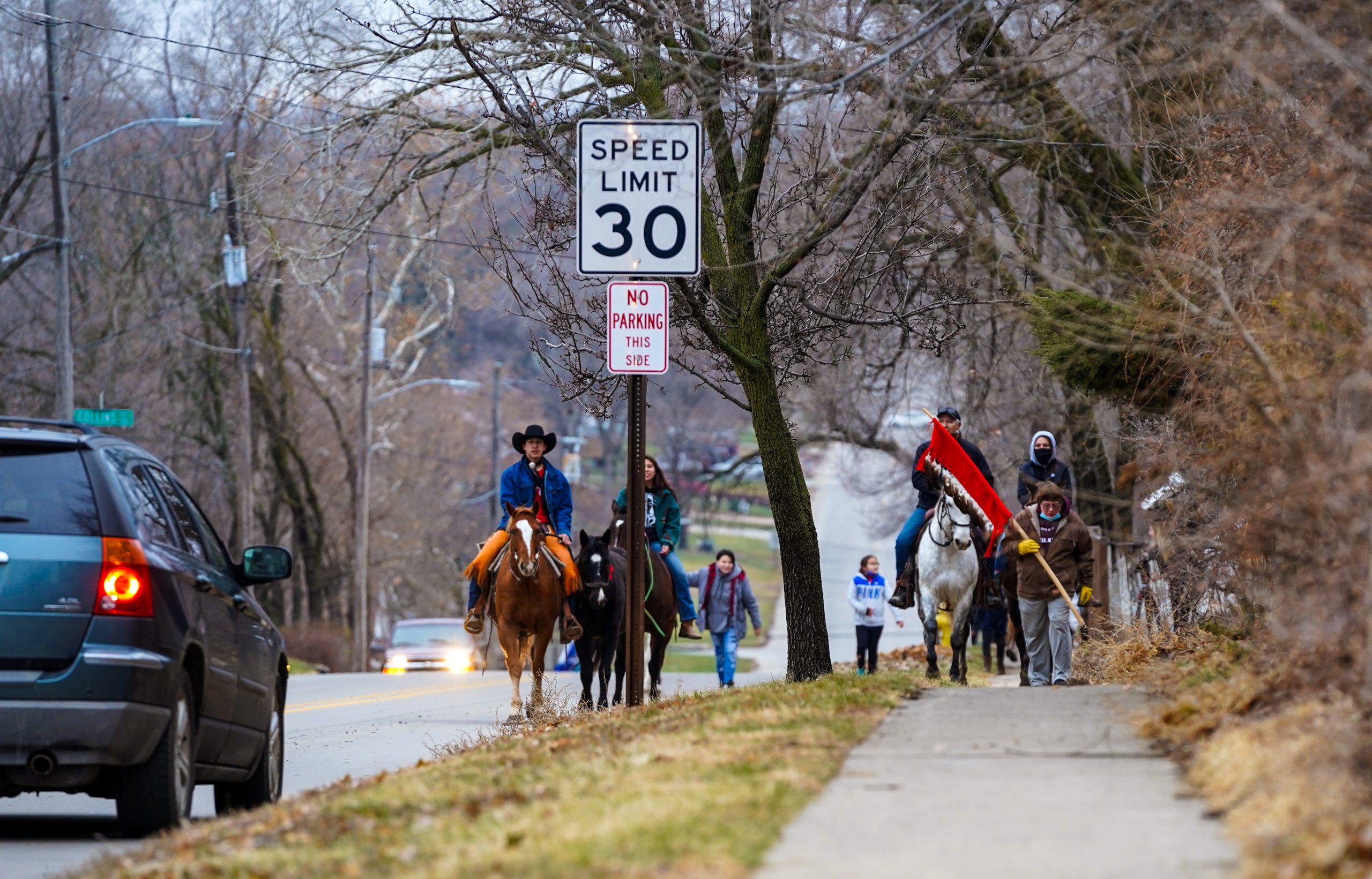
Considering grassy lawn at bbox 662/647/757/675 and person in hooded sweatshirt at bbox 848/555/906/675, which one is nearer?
person in hooded sweatshirt at bbox 848/555/906/675

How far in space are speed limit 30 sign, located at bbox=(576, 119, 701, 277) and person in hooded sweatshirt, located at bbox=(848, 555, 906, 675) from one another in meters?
11.8

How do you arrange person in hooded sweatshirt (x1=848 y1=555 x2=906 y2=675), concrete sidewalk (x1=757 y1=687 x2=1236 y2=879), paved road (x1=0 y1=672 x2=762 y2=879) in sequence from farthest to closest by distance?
1. person in hooded sweatshirt (x1=848 y1=555 x2=906 y2=675)
2. paved road (x1=0 y1=672 x2=762 y2=879)
3. concrete sidewalk (x1=757 y1=687 x2=1236 y2=879)

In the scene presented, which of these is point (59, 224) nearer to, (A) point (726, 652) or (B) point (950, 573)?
(A) point (726, 652)

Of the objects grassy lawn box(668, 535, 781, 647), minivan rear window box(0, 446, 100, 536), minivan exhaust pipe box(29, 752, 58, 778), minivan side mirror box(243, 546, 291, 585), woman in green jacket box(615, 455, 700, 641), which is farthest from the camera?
grassy lawn box(668, 535, 781, 647)

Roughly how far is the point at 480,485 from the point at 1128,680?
7081 cm

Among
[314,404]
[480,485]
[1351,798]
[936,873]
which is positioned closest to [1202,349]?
[1351,798]

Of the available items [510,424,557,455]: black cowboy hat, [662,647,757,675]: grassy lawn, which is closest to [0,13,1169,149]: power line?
[510,424,557,455]: black cowboy hat

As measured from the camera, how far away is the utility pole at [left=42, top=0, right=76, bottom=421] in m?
31.0

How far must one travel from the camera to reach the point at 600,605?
58.9 ft

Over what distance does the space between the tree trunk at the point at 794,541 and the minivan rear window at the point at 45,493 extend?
803 cm

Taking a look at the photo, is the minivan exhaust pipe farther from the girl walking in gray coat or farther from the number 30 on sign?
the girl walking in gray coat

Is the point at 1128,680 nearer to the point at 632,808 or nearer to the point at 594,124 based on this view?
the point at 594,124

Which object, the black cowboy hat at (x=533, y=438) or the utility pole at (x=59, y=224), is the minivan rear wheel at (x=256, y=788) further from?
the utility pole at (x=59, y=224)

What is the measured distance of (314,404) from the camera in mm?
58812
